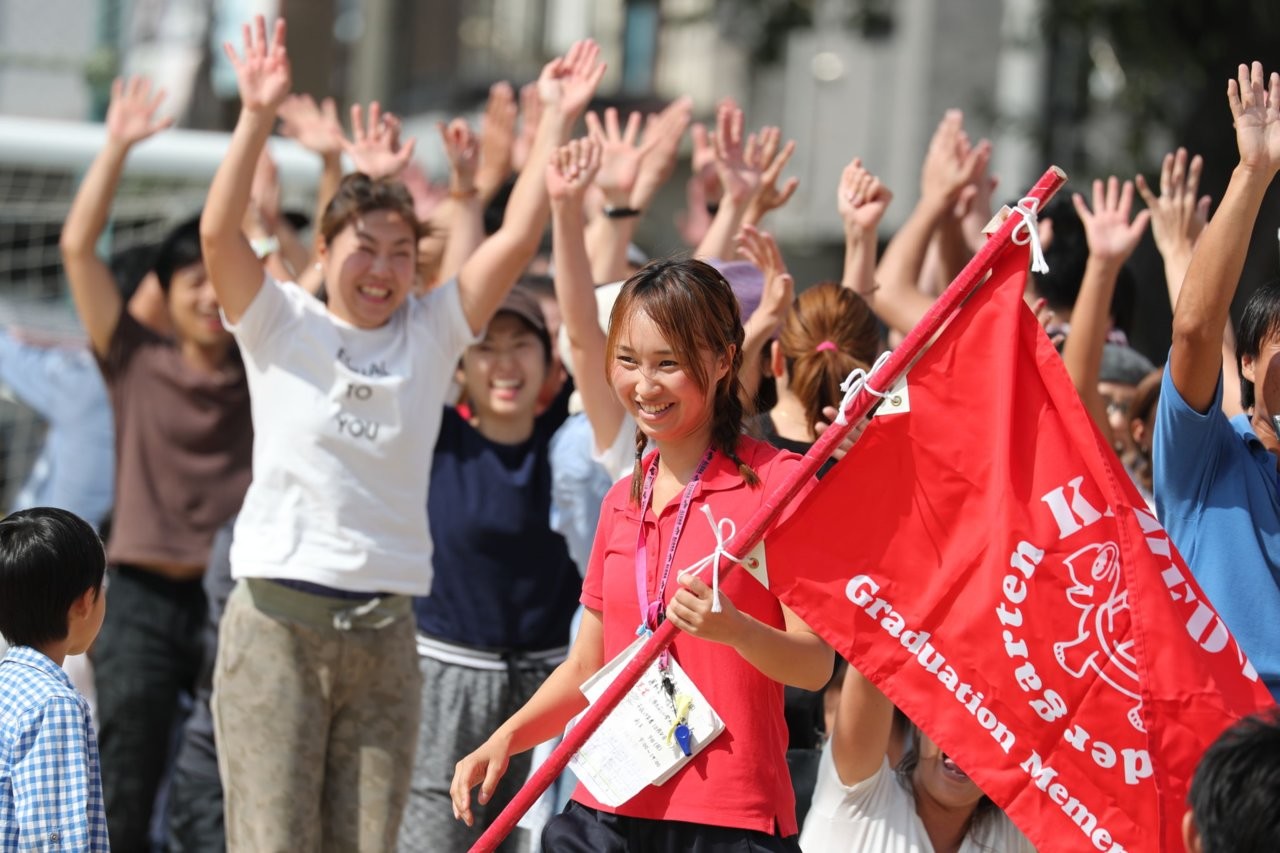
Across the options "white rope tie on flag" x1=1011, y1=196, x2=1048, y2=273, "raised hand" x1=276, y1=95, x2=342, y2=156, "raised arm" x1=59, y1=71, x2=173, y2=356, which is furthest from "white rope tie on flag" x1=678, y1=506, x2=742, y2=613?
"raised hand" x1=276, y1=95, x2=342, y2=156

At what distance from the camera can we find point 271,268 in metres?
5.81

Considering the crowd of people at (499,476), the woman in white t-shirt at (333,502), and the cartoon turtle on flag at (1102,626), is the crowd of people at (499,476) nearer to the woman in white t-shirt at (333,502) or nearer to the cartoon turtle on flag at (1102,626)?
the woman in white t-shirt at (333,502)

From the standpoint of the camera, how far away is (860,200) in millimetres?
5453

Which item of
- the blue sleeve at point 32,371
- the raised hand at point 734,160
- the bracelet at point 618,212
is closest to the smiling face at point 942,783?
the raised hand at point 734,160

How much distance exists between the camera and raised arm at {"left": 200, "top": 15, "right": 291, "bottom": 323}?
471 centimetres

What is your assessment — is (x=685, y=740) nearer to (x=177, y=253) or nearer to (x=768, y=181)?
(x=768, y=181)

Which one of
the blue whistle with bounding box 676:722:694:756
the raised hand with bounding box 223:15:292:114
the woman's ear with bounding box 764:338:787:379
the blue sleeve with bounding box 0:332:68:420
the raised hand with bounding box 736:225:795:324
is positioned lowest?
the blue sleeve with bounding box 0:332:68:420

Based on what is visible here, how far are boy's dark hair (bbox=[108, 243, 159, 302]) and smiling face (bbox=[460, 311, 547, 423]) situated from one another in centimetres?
204

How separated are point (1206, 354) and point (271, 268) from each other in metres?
3.16

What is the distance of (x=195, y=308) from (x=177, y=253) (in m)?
0.30

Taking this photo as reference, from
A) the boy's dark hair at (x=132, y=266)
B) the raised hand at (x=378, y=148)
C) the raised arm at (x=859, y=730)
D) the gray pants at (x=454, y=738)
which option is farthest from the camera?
the boy's dark hair at (x=132, y=266)

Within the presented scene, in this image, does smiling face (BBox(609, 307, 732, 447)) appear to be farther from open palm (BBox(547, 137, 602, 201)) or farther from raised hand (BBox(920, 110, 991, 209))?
raised hand (BBox(920, 110, 991, 209))

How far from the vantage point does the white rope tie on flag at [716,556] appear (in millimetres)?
3242

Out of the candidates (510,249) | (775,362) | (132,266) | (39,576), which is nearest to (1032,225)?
(775,362)
